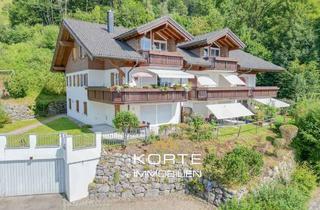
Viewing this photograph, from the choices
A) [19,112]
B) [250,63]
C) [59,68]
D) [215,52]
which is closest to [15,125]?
[19,112]

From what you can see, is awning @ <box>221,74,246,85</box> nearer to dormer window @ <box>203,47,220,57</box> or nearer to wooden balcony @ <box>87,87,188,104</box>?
dormer window @ <box>203,47,220,57</box>

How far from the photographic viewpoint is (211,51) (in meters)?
33.2

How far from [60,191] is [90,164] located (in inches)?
135

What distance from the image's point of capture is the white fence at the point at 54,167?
1864cm

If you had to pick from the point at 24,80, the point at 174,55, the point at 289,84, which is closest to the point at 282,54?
the point at 289,84

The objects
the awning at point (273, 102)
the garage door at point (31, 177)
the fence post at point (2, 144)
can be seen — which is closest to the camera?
the fence post at point (2, 144)

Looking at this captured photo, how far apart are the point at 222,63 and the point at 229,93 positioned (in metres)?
3.73

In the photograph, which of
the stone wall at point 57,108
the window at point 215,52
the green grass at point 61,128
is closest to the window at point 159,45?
the window at point 215,52

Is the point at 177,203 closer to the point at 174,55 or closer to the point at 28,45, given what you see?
the point at 174,55

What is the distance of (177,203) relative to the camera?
18547 millimetres

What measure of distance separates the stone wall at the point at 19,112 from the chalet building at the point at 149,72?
5.50m

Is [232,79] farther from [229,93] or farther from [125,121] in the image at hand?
[125,121]

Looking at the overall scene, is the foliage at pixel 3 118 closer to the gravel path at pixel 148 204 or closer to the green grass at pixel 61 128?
the green grass at pixel 61 128

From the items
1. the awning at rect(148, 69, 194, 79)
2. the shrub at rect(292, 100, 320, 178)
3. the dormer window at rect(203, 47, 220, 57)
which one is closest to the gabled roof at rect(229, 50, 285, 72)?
the dormer window at rect(203, 47, 220, 57)
